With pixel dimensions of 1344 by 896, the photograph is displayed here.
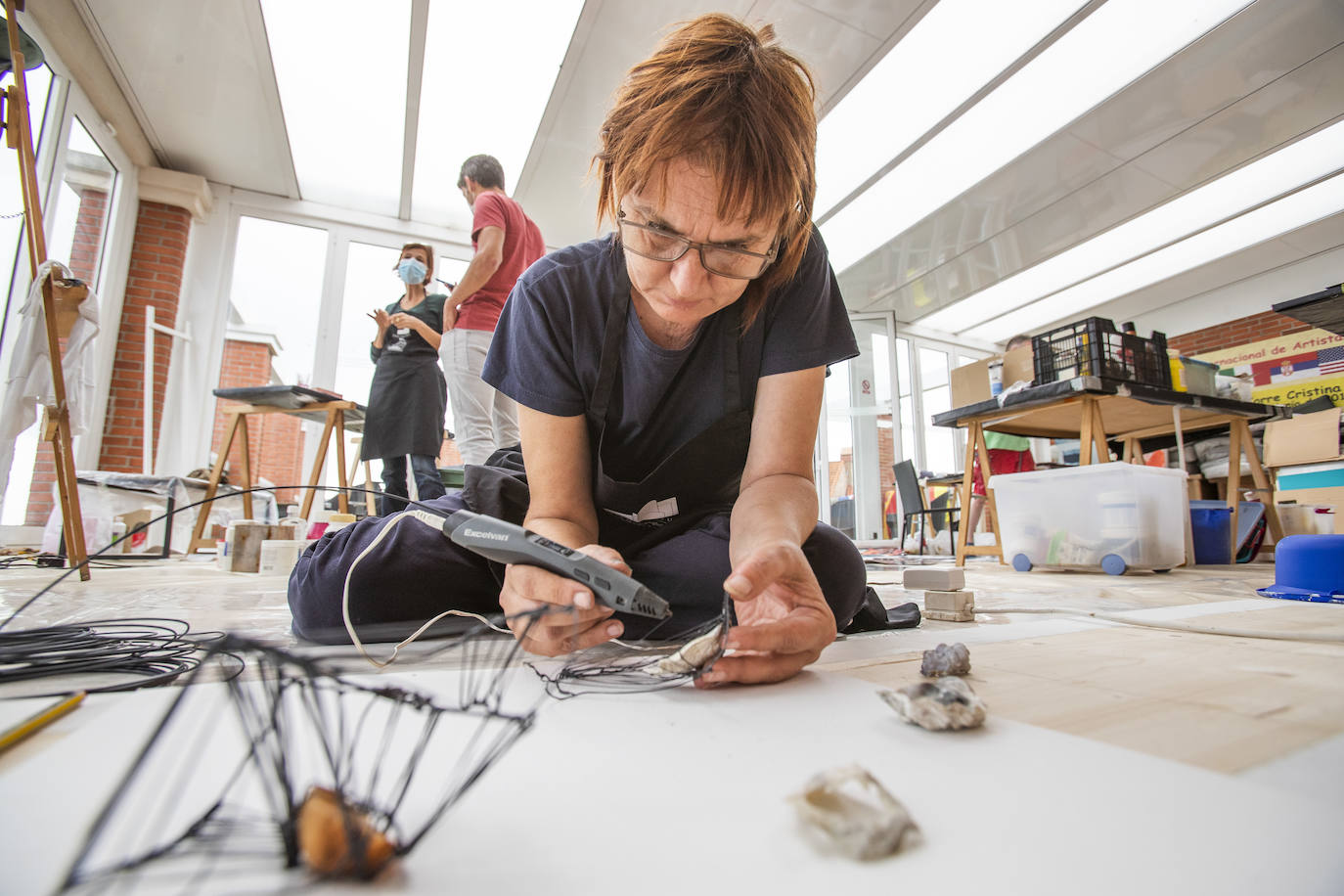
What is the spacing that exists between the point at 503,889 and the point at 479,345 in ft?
7.35

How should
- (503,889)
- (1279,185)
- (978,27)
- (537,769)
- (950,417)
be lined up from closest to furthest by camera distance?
1. (503,889)
2. (537,769)
3. (978,27)
4. (950,417)
5. (1279,185)

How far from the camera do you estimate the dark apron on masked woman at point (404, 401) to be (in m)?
2.53

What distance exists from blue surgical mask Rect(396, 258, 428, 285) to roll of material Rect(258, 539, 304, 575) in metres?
1.25

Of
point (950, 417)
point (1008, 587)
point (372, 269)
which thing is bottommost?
point (1008, 587)

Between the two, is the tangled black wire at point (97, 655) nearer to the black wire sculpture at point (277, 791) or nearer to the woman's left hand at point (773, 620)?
the black wire sculpture at point (277, 791)

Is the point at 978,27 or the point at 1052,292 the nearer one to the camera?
the point at 978,27

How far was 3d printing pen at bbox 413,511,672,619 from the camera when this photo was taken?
55 cm

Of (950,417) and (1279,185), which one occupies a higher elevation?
(1279,185)

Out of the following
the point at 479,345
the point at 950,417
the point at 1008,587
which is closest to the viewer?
the point at 1008,587

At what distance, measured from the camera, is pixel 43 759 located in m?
0.39

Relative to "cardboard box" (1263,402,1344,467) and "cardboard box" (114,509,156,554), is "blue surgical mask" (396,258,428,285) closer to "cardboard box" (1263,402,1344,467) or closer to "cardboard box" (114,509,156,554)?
"cardboard box" (114,509,156,554)

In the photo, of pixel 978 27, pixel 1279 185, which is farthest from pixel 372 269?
pixel 1279 185

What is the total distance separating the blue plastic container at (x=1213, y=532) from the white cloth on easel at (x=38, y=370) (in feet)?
15.3

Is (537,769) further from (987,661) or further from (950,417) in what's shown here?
(950,417)
